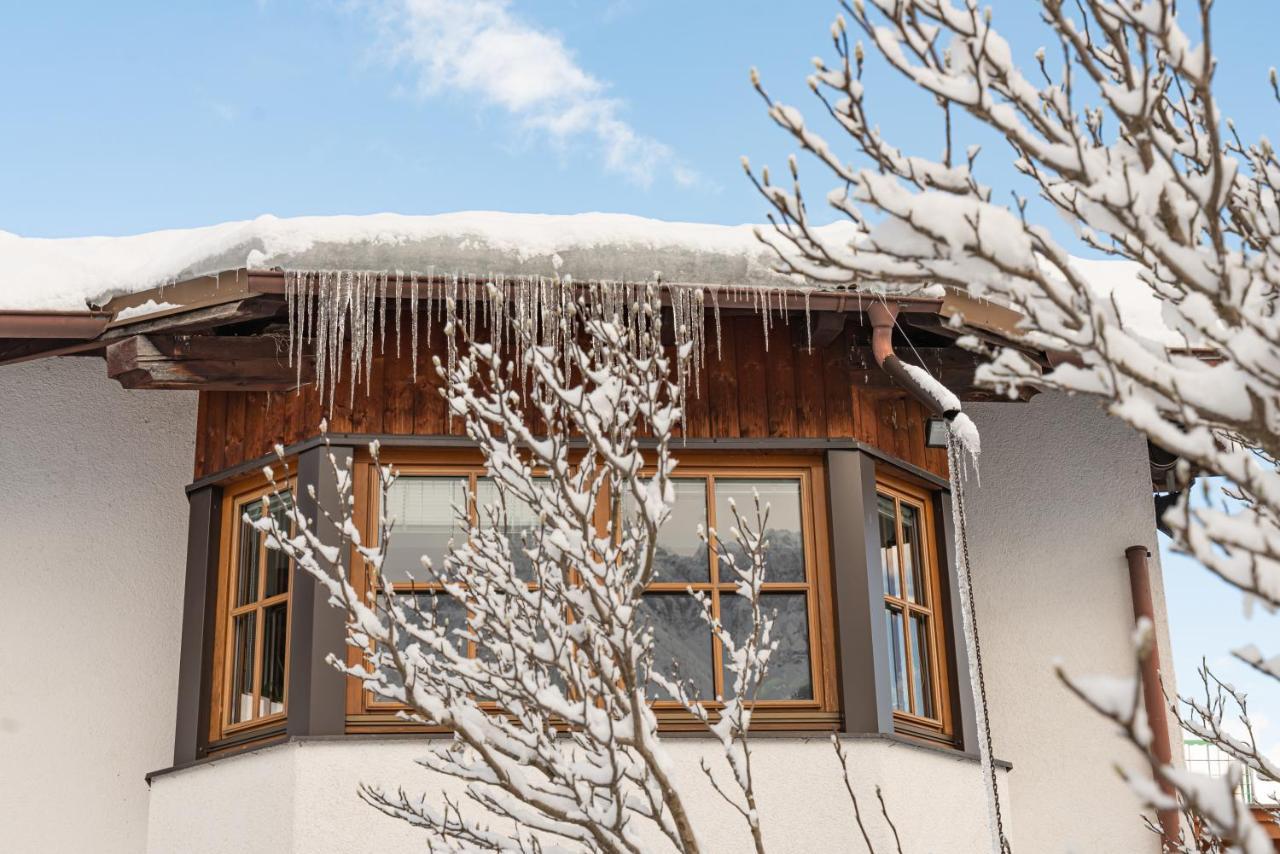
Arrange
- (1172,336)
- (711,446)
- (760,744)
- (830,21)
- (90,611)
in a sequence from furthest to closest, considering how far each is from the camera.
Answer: (1172,336), (90,611), (711,446), (760,744), (830,21)

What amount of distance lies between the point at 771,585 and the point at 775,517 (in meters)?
0.32

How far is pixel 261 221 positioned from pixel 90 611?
211 cm

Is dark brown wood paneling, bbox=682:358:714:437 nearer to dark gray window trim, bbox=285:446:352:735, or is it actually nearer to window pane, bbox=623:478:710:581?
window pane, bbox=623:478:710:581

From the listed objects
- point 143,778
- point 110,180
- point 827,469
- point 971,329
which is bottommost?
point 143,778

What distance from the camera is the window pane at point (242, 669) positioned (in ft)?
22.0

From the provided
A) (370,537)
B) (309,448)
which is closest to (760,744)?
(370,537)

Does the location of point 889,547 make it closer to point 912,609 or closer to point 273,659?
point 912,609

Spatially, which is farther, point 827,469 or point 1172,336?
point 1172,336

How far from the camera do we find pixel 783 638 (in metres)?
6.59

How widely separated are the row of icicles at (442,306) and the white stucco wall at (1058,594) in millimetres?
1949

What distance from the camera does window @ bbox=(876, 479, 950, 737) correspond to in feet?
22.5

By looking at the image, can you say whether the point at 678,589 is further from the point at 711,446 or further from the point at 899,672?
the point at 899,672

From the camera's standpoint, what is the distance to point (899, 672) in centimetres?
684

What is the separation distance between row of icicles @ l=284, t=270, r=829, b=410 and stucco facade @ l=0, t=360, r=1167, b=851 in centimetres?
132
